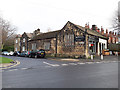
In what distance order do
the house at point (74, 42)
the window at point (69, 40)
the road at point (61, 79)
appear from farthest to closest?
the window at point (69, 40) < the house at point (74, 42) < the road at point (61, 79)

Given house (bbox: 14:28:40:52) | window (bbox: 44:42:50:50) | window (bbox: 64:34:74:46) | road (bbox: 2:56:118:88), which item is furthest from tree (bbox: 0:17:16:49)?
road (bbox: 2:56:118:88)

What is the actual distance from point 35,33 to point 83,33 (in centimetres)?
2172

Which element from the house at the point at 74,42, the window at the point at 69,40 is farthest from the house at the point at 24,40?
the window at the point at 69,40

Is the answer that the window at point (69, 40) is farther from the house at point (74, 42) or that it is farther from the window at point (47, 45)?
the window at point (47, 45)

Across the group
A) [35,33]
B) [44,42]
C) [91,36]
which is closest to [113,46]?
[91,36]

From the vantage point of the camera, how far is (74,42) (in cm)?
2523

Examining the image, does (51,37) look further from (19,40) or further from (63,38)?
(19,40)

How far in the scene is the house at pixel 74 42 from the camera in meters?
23.8

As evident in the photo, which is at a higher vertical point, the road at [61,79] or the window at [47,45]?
the window at [47,45]

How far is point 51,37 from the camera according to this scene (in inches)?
1180

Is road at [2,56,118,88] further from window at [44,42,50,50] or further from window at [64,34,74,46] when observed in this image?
A: window at [44,42,50,50]

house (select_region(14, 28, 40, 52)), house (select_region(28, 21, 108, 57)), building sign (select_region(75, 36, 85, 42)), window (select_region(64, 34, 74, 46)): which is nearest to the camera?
house (select_region(28, 21, 108, 57))

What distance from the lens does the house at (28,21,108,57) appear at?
78.0ft

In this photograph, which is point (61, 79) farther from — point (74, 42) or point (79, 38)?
point (74, 42)
